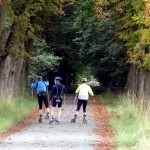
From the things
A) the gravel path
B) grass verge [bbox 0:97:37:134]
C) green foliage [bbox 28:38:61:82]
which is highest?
green foliage [bbox 28:38:61:82]

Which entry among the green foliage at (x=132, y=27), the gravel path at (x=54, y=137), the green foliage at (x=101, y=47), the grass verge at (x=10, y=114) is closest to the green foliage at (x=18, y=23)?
the grass verge at (x=10, y=114)

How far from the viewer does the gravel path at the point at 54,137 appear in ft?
56.9

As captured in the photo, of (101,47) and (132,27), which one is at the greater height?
(132,27)

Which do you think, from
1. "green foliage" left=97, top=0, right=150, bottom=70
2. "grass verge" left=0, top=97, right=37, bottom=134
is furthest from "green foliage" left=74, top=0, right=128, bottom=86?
"grass verge" left=0, top=97, right=37, bottom=134

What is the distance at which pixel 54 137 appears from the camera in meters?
20.1

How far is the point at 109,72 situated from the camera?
60531mm

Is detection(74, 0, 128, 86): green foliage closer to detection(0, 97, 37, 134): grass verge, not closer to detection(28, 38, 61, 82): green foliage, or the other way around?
detection(28, 38, 61, 82): green foliage

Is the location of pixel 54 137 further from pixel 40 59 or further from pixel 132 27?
pixel 40 59

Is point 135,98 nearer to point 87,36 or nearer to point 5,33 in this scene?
point 5,33

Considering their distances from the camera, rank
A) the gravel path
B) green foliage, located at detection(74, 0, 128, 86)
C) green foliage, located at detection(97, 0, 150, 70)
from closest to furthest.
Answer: the gravel path → green foliage, located at detection(97, 0, 150, 70) → green foliage, located at detection(74, 0, 128, 86)

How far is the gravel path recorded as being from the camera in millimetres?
17328

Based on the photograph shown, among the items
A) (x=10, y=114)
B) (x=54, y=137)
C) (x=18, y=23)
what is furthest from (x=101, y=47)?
(x=54, y=137)

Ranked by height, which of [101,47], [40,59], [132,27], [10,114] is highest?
[132,27]

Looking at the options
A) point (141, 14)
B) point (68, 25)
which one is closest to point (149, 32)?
point (141, 14)
